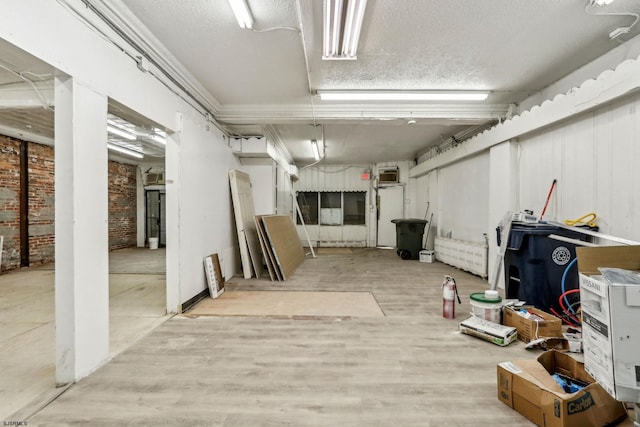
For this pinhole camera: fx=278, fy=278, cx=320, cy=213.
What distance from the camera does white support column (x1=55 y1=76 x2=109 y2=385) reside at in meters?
1.86

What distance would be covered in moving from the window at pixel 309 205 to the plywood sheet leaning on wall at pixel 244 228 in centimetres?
416

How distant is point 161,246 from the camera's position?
927 cm

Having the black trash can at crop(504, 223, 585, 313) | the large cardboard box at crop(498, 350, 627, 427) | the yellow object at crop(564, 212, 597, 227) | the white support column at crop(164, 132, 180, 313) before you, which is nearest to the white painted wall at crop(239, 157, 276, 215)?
the white support column at crop(164, 132, 180, 313)

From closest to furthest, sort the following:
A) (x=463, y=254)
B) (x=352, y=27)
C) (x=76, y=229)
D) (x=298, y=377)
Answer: (x=76, y=229) < (x=298, y=377) < (x=352, y=27) < (x=463, y=254)

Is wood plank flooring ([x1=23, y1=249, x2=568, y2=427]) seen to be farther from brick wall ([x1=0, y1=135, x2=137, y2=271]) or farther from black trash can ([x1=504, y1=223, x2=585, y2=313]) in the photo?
brick wall ([x1=0, y1=135, x2=137, y2=271])

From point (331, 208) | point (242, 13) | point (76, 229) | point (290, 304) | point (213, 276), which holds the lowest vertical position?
point (290, 304)

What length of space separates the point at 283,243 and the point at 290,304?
6.76ft

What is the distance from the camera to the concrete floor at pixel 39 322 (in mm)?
1839

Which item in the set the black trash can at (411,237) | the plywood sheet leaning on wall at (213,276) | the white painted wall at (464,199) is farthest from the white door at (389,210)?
the plywood sheet leaning on wall at (213,276)

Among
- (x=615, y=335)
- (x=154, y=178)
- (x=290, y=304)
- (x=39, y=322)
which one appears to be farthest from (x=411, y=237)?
(x=154, y=178)

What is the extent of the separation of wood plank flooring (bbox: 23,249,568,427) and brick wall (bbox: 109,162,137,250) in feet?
23.4

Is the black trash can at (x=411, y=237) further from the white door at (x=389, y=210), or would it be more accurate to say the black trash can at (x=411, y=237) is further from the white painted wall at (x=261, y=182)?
the white painted wall at (x=261, y=182)

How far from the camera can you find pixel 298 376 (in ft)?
6.57

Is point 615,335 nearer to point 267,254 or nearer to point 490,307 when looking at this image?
point 490,307
